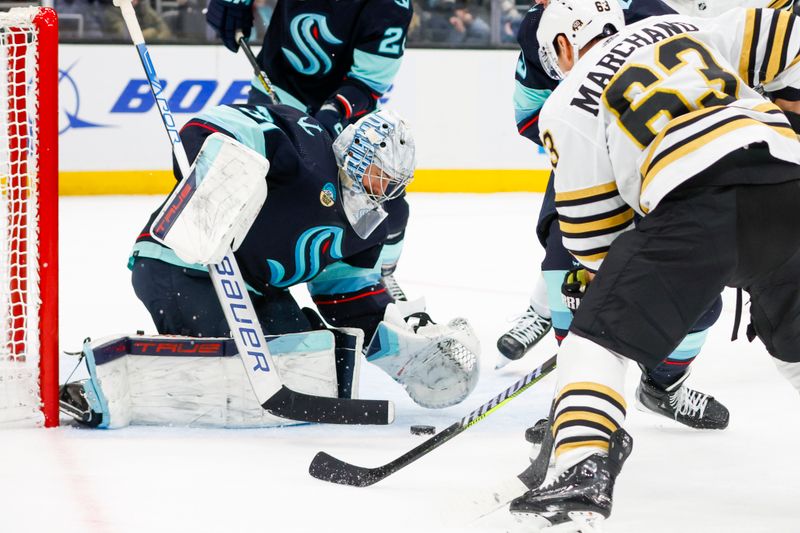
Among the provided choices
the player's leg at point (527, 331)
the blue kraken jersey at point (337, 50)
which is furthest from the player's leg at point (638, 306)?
the blue kraken jersey at point (337, 50)

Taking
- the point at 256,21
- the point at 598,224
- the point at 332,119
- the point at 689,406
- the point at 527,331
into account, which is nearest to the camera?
the point at 598,224

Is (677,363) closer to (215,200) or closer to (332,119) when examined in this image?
(215,200)

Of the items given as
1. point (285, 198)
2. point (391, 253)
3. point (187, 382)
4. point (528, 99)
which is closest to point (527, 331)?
point (391, 253)

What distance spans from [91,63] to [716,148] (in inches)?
209

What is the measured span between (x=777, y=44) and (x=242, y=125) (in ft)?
3.45

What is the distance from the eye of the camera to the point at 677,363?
8.33 ft

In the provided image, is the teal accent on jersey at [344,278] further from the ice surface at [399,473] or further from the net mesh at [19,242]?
the net mesh at [19,242]

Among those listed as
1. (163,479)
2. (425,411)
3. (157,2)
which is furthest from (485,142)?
(163,479)

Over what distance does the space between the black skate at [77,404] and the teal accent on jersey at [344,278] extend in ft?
1.94

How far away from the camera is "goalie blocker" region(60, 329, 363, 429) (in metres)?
2.42

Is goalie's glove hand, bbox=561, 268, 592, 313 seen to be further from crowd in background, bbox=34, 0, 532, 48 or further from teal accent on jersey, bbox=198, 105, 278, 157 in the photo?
crowd in background, bbox=34, 0, 532, 48

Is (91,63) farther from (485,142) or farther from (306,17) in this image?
(306,17)

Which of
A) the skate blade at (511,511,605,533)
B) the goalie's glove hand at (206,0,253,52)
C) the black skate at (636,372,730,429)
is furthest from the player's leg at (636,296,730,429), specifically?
the goalie's glove hand at (206,0,253,52)

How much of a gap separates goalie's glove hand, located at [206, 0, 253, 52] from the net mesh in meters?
1.07
